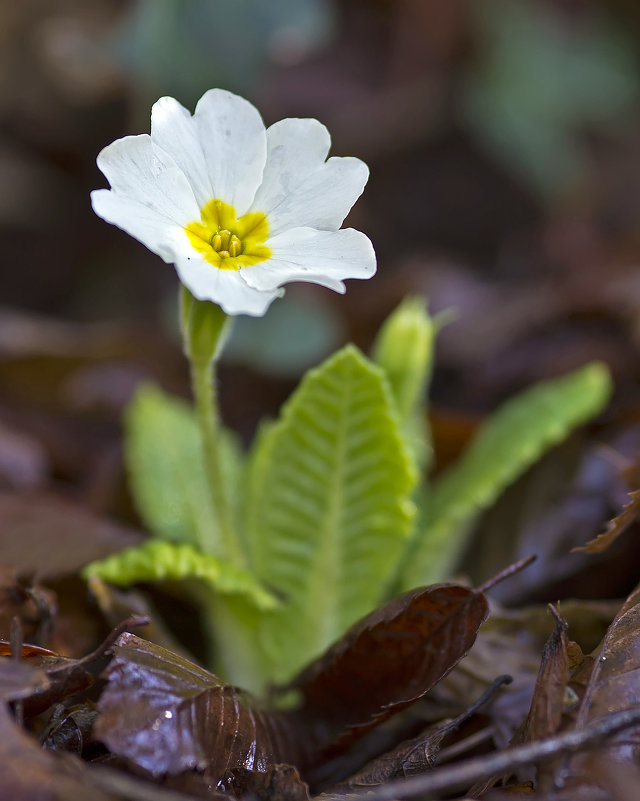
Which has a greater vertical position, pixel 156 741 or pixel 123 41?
pixel 123 41

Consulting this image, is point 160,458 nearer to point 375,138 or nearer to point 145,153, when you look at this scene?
point 145,153

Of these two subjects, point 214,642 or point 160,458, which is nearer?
point 214,642

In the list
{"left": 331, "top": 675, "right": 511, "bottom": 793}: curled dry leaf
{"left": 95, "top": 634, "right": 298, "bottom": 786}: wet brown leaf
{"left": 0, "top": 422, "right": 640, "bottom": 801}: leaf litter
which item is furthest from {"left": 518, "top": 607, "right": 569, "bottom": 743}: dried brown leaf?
{"left": 95, "top": 634, "right": 298, "bottom": 786}: wet brown leaf

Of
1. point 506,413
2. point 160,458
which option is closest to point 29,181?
point 160,458

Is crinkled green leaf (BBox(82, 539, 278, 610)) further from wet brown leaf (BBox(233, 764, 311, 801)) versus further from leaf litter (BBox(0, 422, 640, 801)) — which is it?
wet brown leaf (BBox(233, 764, 311, 801))

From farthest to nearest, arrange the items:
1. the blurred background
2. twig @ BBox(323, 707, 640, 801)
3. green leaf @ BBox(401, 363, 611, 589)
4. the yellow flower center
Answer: the blurred background
green leaf @ BBox(401, 363, 611, 589)
the yellow flower center
twig @ BBox(323, 707, 640, 801)

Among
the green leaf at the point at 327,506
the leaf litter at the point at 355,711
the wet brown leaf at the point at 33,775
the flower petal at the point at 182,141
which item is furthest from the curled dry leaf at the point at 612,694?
the flower petal at the point at 182,141
